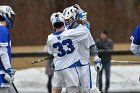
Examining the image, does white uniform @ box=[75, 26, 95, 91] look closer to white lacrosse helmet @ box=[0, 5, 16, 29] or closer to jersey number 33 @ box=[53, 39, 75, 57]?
jersey number 33 @ box=[53, 39, 75, 57]

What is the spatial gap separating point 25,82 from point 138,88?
108 inches

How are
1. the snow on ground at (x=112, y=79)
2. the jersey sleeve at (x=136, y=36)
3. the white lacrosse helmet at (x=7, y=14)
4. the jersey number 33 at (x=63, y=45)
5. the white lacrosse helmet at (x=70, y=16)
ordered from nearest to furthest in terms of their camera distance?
the jersey sleeve at (x=136, y=36) < the white lacrosse helmet at (x=7, y=14) < the jersey number 33 at (x=63, y=45) < the white lacrosse helmet at (x=70, y=16) < the snow on ground at (x=112, y=79)

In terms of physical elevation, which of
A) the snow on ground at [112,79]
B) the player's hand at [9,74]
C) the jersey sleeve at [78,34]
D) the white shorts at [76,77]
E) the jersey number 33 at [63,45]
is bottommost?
the snow on ground at [112,79]

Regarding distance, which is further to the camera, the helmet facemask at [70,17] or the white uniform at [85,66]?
the helmet facemask at [70,17]

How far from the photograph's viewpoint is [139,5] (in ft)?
106

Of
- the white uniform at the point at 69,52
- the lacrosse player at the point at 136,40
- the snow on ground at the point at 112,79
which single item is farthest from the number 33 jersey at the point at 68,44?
the snow on ground at the point at 112,79

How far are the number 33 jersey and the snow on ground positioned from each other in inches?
148

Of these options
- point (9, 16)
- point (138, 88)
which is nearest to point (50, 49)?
point (9, 16)

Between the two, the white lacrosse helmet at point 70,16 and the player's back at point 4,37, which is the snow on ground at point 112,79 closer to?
the white lacrosse helmet at point 70,16

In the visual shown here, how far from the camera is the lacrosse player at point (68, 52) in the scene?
1105 centimetres

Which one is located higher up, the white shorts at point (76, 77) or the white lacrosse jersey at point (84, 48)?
the white lacrosse jersey at point (84, 48)

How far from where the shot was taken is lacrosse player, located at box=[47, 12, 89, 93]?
11047 mm

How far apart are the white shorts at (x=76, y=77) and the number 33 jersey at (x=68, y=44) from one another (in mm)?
91

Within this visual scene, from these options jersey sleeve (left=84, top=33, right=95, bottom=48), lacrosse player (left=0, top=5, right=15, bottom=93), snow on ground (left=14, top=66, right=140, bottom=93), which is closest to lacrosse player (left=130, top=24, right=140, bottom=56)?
jersey sleeve (left=84, top=33, right=95, bottom=48)
